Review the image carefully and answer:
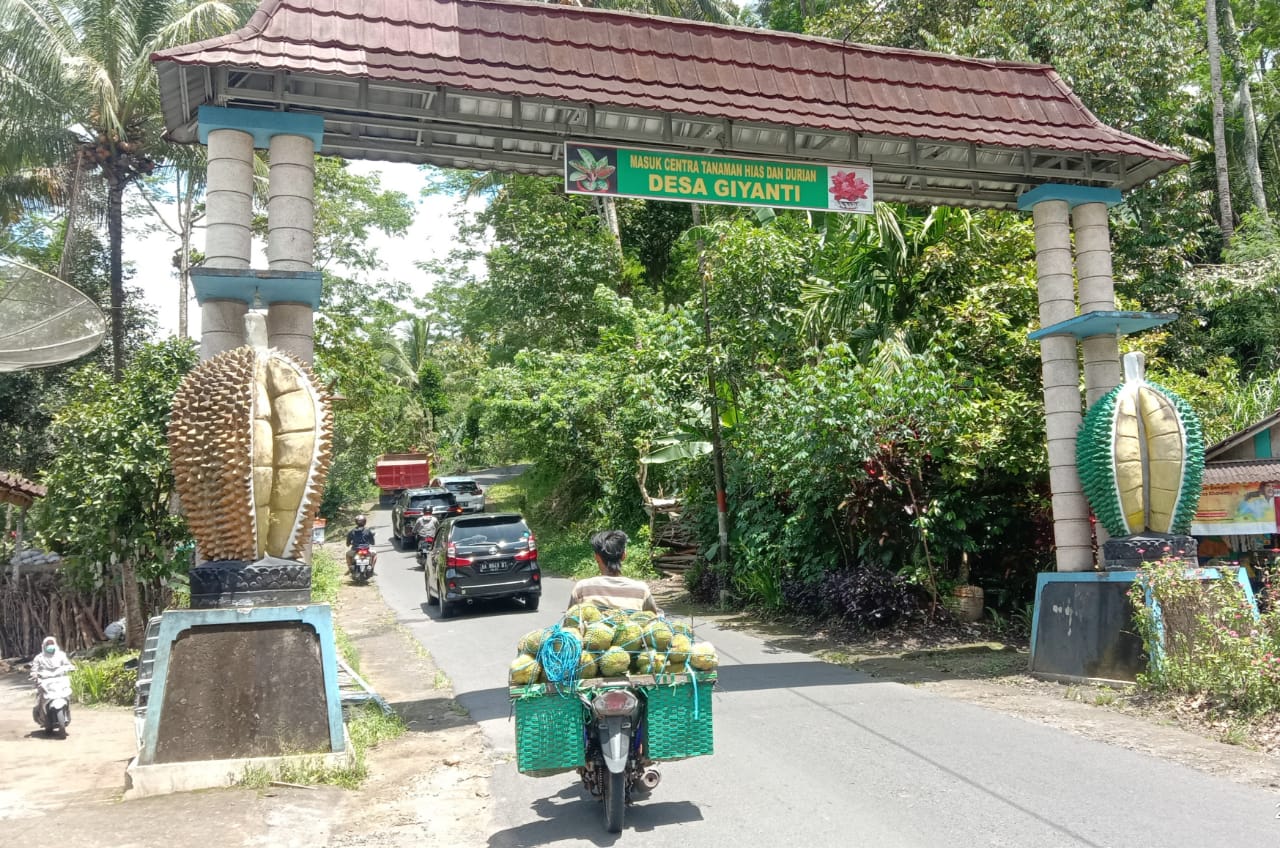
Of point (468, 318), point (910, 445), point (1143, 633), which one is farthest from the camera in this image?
point (468, 318)

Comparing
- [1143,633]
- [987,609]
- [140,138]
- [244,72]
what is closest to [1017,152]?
[1143,633]

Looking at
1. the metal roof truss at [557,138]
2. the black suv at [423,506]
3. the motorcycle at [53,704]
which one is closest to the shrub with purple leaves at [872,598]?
the metal roof truss at [557,138]

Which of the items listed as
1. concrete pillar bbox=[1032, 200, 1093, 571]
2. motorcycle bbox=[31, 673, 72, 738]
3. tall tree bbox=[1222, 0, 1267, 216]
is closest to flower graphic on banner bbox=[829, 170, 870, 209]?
concrete pillar bbox=[1032, 200, 1093, 571]

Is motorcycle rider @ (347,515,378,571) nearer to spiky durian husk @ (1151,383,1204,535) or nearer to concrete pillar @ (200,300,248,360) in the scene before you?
concrete pillar @ (200,300,248,360)

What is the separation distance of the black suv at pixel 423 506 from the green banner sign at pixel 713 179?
20.4 metres

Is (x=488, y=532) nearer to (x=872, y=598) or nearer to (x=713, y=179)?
(x=872, y=598)

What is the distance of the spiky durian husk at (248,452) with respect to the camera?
7.03m

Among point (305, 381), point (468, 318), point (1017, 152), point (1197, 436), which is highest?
point (468, 318)

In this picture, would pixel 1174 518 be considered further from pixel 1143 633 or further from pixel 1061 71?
pixel 1061 71

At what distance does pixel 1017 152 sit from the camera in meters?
11.0

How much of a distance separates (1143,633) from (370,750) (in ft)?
23.2

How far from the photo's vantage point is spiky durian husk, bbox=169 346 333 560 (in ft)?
23.1

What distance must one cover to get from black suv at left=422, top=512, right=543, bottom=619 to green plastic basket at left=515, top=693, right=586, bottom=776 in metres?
11.1

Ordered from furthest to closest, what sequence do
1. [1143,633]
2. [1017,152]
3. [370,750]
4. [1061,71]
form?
[1061,71] < [1017,152] < [1143,633] < [370,750]
